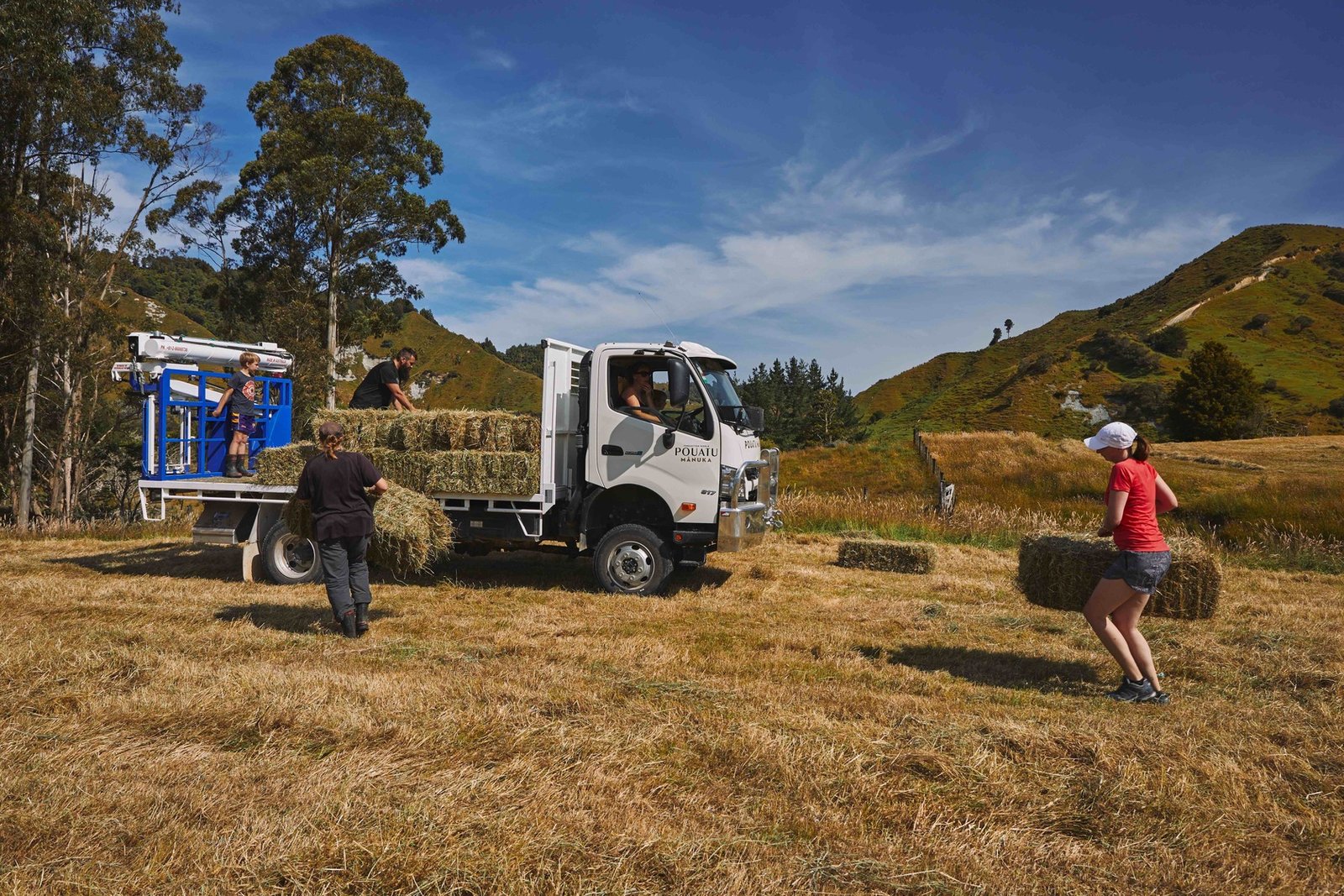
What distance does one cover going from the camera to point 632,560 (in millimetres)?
9219

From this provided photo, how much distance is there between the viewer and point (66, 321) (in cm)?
2105

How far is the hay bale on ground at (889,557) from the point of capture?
38.7 ft

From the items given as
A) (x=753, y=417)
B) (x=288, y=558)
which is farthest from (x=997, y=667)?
(x=288, y=558)

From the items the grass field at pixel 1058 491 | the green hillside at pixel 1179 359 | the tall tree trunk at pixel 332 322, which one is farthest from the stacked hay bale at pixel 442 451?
the green hillside at pixel 1179 359

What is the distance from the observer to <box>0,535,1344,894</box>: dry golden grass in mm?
3064

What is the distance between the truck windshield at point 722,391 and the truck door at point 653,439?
15cm

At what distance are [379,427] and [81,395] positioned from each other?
20532 millimetres

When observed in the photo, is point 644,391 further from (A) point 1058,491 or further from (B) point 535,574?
(A) point 1058,491

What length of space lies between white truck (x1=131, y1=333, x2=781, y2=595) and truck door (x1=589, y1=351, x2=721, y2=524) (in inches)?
0.5

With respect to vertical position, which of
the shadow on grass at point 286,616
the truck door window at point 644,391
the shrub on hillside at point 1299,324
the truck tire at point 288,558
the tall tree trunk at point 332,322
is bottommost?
the shadow on grass at point 286,616

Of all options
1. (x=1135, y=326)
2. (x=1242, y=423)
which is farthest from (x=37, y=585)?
(x=1135, y=326)

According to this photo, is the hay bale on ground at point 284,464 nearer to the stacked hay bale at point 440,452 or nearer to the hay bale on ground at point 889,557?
the stacked hay bale at point 440,452

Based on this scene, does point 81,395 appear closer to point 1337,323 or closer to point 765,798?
point 765,798

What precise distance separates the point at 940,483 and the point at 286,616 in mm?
21920
